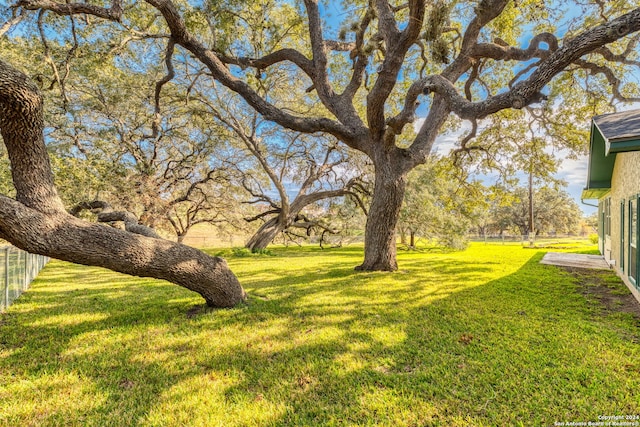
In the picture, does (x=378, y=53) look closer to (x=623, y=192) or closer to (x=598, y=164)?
(x=598, y=164)

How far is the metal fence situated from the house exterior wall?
1085 cm

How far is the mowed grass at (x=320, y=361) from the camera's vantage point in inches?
84.4

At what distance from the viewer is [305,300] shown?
5.10 m

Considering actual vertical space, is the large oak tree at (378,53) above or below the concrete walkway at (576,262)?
above

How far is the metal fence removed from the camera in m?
4.84

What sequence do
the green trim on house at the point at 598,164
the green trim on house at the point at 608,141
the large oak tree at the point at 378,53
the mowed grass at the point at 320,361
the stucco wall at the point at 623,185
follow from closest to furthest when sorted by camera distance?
the mowed grass at the point at 320,361
the green trim on house at the point at 608,141
the stucco wall at the point at 623,185
the large oak tree at the point at 378,53
the green trim on house at the point at 598,164

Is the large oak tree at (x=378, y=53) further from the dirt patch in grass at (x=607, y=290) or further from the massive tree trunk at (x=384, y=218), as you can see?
the dirt patch in grass at (x=607, y=290)

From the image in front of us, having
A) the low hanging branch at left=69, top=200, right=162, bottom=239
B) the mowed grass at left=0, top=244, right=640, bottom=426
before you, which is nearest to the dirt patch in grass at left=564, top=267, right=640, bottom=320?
the mowed grass at left=0, top=244, right=640, bottom=426

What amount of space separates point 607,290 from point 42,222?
9479 millimetres

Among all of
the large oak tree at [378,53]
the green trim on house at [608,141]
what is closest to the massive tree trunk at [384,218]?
the large oak tree at [378,53]

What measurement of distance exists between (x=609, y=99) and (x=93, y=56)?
13.5 meters

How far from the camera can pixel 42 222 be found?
9.66 ft

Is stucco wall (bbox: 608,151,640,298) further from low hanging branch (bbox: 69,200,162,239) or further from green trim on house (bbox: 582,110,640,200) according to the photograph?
low hanging branch (bbox: 69,200,162,239)

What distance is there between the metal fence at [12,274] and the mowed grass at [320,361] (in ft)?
0.98
